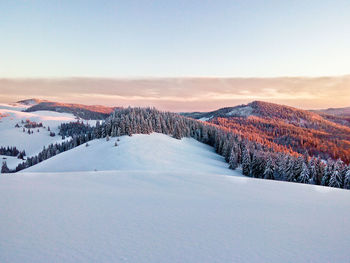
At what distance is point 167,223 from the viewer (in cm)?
723

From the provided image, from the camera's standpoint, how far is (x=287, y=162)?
43531 mm

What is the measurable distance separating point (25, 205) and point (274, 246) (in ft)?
31.0

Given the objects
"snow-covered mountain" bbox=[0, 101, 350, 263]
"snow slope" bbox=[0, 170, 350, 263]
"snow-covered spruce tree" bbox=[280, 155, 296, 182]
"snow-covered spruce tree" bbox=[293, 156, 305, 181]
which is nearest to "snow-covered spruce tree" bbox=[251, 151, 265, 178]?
"snow-covered spruce tree" bbox=[280, 155, 296, 182]

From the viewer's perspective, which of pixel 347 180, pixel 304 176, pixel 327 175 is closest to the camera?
pixel 347 180

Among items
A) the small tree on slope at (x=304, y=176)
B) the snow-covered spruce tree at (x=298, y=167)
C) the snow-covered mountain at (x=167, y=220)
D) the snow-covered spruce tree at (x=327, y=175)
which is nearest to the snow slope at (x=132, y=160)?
the snow-covered spruce tree at (x=298, y=167)

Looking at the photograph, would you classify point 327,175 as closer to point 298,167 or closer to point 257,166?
point 298,167

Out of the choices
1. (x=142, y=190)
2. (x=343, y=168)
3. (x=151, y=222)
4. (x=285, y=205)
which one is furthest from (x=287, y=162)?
(x=151, y=222)

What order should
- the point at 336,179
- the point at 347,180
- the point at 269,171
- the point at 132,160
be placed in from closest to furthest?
the point at 347,180 < the point at 336,179 < the point at 132,160 < the point at 269,171

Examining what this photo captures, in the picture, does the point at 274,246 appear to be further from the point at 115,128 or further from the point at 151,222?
the point at 115,128

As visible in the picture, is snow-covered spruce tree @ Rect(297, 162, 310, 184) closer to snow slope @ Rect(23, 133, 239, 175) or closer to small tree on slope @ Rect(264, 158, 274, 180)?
small tree on slope @ Rect(264, 158, 274, 180)

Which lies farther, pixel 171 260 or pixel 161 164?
pixel 161 164

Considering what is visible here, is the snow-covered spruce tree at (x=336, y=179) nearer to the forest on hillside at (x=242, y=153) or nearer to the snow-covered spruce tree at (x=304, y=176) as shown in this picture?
the forest on hillside at (x=242, y=153)

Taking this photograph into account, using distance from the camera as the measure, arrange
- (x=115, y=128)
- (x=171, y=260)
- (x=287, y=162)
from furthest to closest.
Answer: (x=115, y=128) < (x=287, y=162) < (x=171, y=260)

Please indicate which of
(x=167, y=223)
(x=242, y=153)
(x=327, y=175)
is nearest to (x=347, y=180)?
(x=327, y=175)
